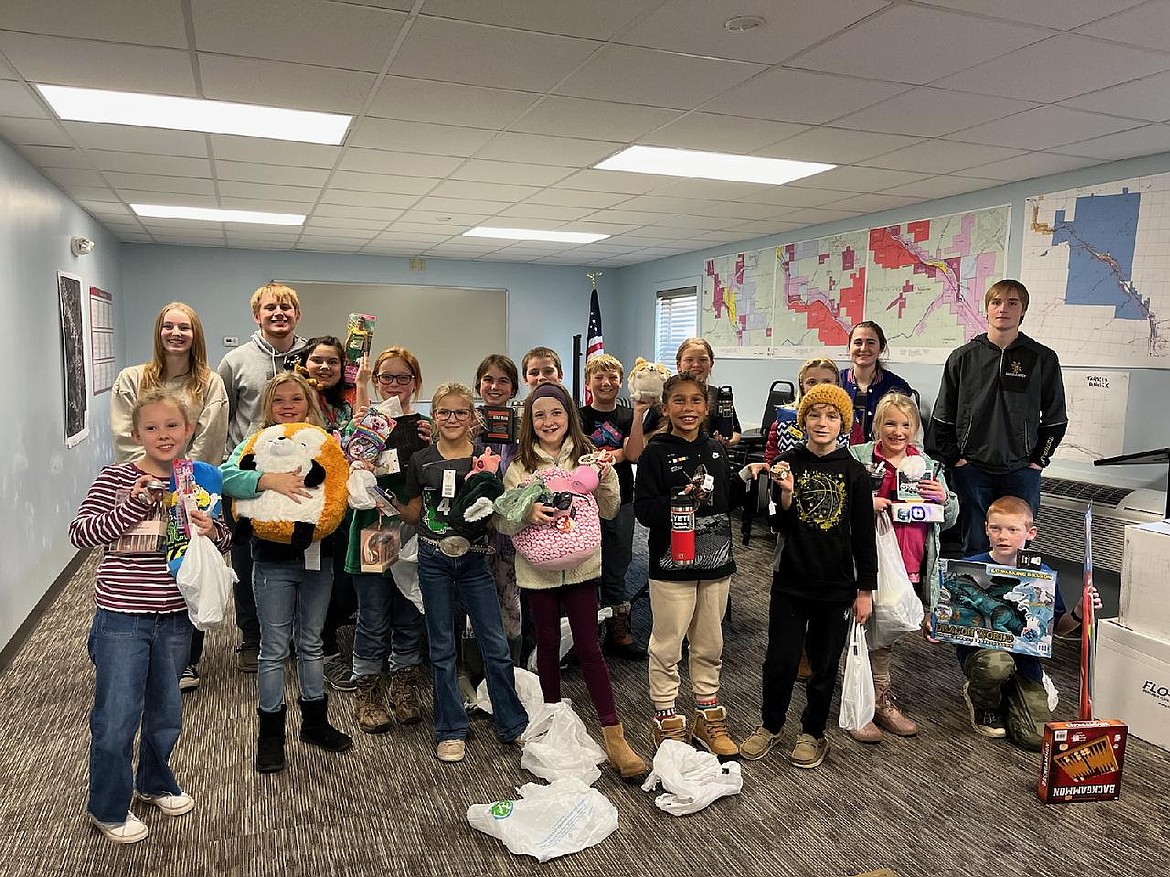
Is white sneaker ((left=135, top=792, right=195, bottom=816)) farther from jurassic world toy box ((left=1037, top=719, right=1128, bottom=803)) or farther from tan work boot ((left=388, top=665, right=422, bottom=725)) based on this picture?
jurassic world toy box ((left=1037, top=719, right=1128, bottom=803))

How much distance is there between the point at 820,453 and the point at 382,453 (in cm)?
151

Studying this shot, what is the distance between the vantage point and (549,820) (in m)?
2.28

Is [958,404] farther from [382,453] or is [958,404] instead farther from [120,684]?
[120,684]

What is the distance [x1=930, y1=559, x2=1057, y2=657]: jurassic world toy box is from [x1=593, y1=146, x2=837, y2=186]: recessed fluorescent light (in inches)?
A: 94.2

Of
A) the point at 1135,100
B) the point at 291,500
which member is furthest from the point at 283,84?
the point at 1135,100

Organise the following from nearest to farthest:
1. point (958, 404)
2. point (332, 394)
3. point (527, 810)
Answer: point (527, 810), point (332, 394), point (958, 404)

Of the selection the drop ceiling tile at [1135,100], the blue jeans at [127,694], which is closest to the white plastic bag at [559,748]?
the blue jeans at [127,694]

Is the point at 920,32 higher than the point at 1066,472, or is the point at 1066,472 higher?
the point at 920,32

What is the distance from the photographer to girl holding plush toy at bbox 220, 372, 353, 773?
2.38m

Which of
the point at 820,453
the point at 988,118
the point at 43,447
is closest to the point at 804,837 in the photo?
the point at 820,453

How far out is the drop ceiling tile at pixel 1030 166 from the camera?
13.3 feet

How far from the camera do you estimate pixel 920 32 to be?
8.13ft

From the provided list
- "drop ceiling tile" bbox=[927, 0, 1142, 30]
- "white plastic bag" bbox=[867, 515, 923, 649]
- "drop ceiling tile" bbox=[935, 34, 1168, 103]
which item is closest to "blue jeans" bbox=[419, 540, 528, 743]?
"white plastic bag" bbox=[867, 515, 923, 649]

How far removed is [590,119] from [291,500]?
2.12m
